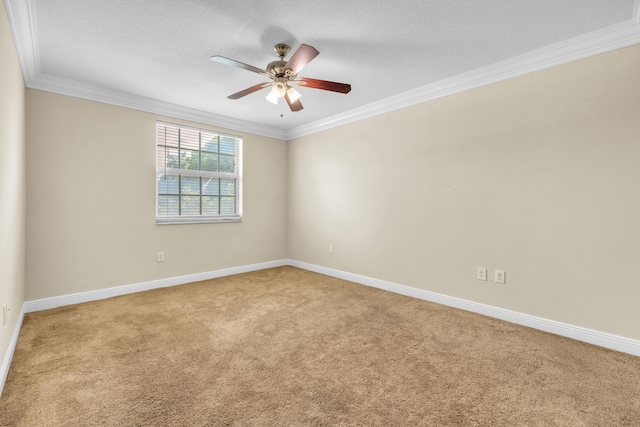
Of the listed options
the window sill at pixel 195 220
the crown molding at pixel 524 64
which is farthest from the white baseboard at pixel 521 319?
the crown molding at pixel 524 64

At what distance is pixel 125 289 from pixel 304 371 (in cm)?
269

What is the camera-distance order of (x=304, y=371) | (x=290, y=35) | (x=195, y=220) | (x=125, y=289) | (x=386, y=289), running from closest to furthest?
(x=304, y=371) → (x=290, y=35) → (x=125, y=289) → (x=386, y=289) → (x=195, y=220)

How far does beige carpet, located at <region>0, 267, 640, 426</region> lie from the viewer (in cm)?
149

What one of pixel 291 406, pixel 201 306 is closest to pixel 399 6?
pixel 291 406

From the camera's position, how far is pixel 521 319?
2607 millimetres

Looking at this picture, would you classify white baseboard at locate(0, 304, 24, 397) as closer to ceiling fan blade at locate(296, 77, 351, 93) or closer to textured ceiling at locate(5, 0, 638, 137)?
textured ceiling at locate(5, 0, 638, 137)

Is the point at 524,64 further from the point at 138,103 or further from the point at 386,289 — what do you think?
the point at 138,103

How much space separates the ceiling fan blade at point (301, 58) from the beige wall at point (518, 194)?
1.75 metres

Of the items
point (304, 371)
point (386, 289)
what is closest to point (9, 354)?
point (304, 371)

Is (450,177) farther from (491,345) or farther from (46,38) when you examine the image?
(46,38)

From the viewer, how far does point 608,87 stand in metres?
2.21

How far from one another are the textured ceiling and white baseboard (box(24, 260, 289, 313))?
7.02ft

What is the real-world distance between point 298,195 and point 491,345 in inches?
134

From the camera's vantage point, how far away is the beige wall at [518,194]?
2172 mm
